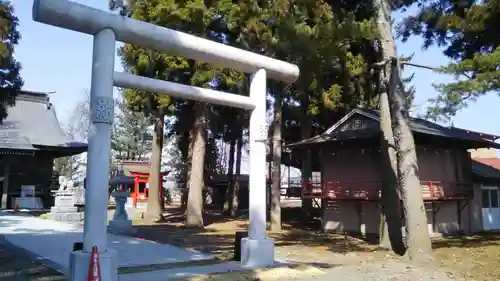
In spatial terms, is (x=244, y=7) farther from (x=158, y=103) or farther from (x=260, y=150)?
(x=260, y=150)

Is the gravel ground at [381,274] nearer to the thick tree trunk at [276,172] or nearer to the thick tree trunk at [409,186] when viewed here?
the thick tree trunk at [409,186]

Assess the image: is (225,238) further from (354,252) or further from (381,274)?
(381,274)

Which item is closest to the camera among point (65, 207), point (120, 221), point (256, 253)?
point (256, 253)

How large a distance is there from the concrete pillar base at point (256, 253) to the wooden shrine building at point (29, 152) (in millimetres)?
19491

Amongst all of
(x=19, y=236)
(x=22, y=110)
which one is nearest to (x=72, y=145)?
(x=22, y=110)

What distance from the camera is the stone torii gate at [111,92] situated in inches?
255

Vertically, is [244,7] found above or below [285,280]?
above

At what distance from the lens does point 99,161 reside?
6.59 m

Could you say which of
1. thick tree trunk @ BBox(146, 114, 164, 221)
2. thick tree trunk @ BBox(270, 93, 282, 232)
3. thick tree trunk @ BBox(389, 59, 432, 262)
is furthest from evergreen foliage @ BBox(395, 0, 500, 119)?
thick tree trunk @ BBox(146, 114, 164, 221)

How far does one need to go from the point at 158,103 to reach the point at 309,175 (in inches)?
358

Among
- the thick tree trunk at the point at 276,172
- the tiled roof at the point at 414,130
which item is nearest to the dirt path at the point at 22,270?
the thick tree trunk at the point at 276,172

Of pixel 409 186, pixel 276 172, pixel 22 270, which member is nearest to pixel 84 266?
pixel 22 270

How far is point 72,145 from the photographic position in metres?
25.5

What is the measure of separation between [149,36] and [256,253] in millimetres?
4422
